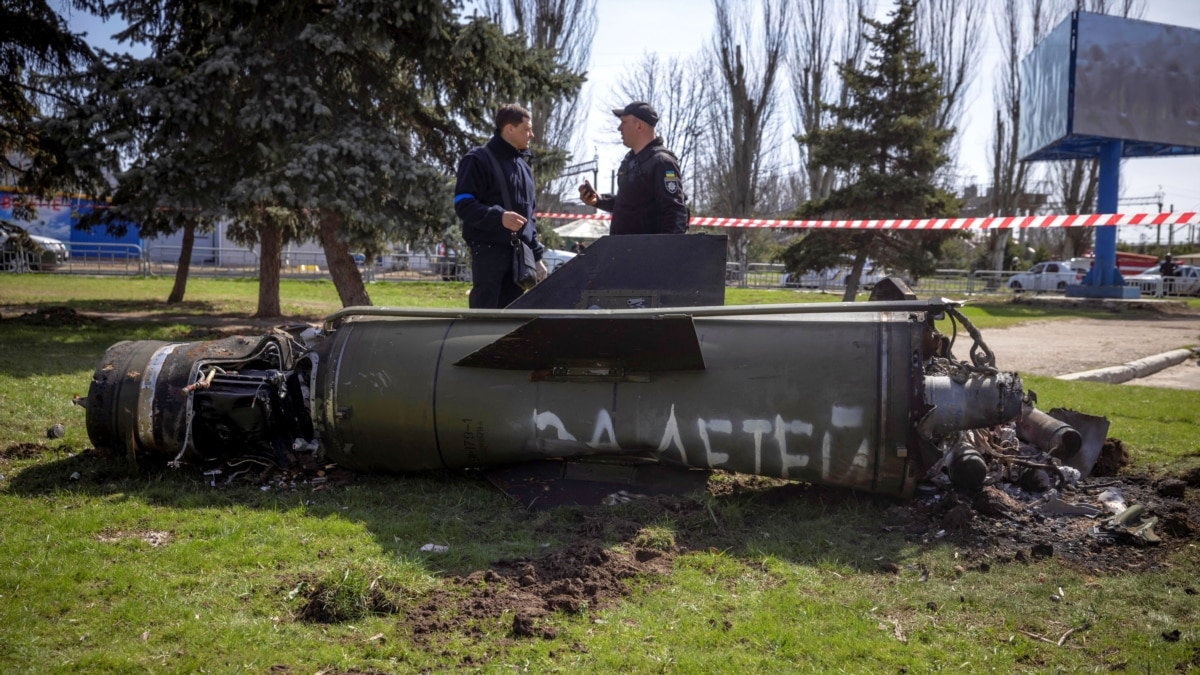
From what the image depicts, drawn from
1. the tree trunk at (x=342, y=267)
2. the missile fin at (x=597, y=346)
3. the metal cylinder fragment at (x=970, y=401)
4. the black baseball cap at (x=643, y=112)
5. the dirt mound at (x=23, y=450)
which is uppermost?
the black baseball cap at (x=643, y=112)

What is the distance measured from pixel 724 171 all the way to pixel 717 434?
108 ft

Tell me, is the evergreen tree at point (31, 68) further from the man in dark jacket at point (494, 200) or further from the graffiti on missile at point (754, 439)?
the graffiti on missile at point (754, 439)

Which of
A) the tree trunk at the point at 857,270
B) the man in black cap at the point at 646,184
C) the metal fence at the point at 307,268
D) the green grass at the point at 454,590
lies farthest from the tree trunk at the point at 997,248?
the green grass at the point at 454,590

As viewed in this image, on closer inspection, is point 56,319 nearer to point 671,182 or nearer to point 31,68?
point 31,68

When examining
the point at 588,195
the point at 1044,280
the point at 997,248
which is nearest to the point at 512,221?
the point at 588,195

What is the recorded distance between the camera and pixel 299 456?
4941 mm

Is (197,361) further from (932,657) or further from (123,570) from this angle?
(932,657)

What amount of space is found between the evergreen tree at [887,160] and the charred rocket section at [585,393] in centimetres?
1520

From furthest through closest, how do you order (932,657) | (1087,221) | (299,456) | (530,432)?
(1087,221) < (299,456) < (530,432) < (932,657)

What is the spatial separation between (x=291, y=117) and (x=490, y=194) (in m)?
5.59

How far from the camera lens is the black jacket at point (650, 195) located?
541cm

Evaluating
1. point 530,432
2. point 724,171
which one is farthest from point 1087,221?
point 724,171

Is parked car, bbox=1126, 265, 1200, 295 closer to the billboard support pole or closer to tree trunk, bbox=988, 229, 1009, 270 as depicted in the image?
the billboard support pole

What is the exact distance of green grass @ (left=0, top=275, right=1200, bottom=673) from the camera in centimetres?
276
